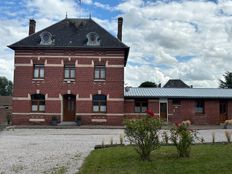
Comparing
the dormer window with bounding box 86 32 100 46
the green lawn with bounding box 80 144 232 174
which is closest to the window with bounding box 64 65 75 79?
the dormer window with bounding box 86 32 100 46

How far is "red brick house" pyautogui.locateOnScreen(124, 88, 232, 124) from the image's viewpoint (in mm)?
35375

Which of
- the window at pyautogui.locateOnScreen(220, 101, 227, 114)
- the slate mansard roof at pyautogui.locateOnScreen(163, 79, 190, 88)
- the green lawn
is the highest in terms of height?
the slate mansard roof at pyautogui.locateOnScreen(163, 79, 190, 88)

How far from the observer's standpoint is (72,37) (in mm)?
35375

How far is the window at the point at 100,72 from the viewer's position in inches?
1363

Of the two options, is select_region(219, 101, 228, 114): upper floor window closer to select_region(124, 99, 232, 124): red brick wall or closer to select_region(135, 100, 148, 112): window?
select_region(124, 99, 232, 124): red brick wall

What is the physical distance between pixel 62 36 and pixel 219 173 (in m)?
28.7

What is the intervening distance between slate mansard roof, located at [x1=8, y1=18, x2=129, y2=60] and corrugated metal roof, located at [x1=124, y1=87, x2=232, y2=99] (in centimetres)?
427

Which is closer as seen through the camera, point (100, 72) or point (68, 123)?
point (68, 123)

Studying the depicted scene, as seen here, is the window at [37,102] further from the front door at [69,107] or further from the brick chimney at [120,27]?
the brick chimney at [120,27]

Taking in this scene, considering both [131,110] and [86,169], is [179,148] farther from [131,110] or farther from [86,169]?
[131,110]

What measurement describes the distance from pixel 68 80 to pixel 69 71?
88cm

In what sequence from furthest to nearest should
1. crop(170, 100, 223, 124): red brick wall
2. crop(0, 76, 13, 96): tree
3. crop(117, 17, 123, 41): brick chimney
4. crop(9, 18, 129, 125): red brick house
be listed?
crop(0, 76, 13, 96): tree → crop(117, 17, 123, 41): brick chimney → crop(170, 100, 223, 124): red brick wall → crop(9, 18, 129, 125): red brick house

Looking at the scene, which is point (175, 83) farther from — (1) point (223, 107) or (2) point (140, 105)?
(2) point (140, 105)

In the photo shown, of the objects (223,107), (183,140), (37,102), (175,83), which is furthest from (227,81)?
(183,140)
